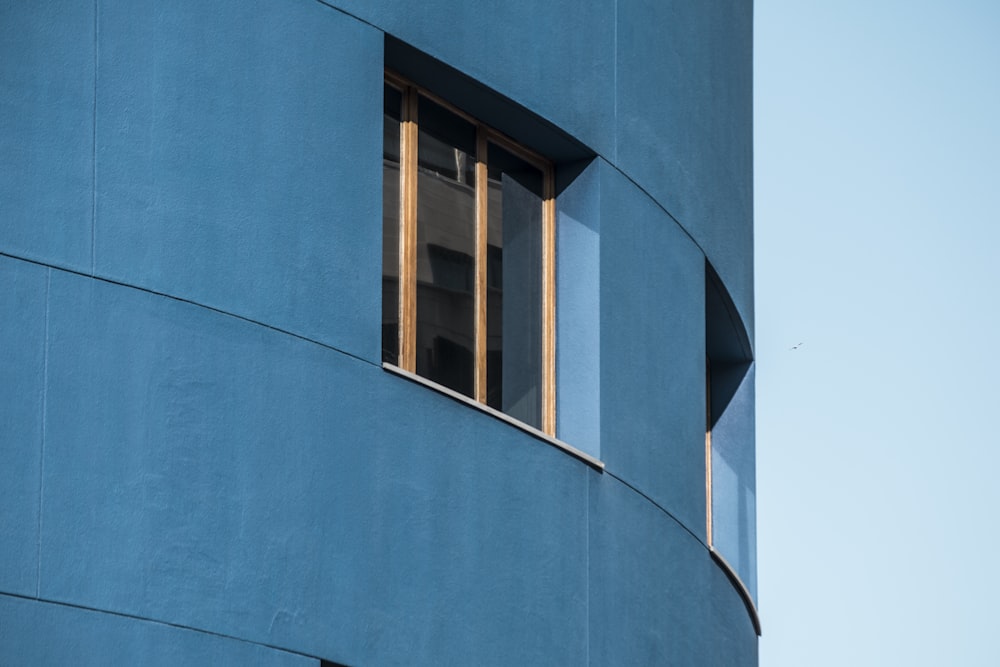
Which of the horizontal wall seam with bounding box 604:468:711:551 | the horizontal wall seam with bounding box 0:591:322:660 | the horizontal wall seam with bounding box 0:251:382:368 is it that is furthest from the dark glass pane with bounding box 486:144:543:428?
the horizontal wall seam with bounding box 0:591:322:660

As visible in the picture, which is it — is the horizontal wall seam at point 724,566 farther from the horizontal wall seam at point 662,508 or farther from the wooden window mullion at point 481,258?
the wooden window mullion at point 481,258

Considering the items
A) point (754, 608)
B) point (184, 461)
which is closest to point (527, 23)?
point (184, 461)

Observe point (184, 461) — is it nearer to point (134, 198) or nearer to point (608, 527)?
point (134, 198)

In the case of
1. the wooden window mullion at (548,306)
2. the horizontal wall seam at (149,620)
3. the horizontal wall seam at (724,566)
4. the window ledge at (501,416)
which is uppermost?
the wooden window mullion at (548,306)

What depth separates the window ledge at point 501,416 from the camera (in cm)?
1348

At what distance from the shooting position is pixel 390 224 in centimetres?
1417

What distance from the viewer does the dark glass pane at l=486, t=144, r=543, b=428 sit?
1500cm

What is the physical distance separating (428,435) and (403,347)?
0.79 meters

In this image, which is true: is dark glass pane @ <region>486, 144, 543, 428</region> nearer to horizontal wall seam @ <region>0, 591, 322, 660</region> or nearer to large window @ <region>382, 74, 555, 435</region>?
large window @ <region>382, 74, 555, 435</region>

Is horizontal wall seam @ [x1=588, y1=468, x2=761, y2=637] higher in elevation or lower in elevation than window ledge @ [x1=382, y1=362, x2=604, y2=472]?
lower

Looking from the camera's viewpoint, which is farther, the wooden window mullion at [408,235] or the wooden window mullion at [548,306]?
the wooden window mullion at [548,306]

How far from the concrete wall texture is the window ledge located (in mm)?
67

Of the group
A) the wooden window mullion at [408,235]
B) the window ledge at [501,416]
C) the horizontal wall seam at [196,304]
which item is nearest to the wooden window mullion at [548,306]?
the window ledge at [501,416]

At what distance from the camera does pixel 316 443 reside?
41.8 ft
